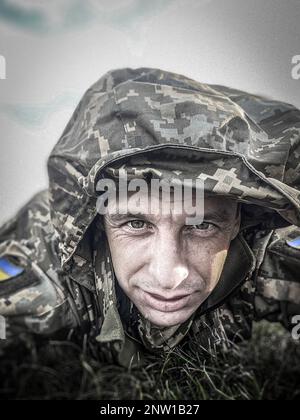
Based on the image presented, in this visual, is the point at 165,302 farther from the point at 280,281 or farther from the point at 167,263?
the point at 280,281

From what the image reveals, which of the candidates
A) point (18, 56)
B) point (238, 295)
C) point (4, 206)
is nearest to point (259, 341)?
point (238, 295)

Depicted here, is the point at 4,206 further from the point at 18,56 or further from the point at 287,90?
the point at 287,90

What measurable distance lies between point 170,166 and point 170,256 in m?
0.32

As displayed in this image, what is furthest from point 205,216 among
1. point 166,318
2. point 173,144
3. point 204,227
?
point 166,318

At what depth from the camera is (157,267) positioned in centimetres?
167

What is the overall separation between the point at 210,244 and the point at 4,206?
817mm

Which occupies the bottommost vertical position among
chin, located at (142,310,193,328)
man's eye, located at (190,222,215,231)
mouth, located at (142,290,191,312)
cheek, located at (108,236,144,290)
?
chin, located at (142,310,193,328)

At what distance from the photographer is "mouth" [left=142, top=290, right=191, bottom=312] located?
1.73 meters

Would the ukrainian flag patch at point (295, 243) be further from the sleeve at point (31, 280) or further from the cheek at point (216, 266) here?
the sleeve at point (31, 280)

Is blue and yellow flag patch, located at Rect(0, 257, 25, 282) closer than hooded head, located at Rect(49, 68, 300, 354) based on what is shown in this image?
No

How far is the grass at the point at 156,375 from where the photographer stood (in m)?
1.68

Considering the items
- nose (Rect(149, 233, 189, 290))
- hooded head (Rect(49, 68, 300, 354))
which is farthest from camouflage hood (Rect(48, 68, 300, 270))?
nose (Rect(149, 233, 189, 290))

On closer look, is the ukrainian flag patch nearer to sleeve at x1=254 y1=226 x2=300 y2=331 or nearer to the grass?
sleeve at x1=254 y1=226 x2=300 y2=331

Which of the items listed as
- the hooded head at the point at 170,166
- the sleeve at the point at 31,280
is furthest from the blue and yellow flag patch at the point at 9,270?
the hooded head at the point at 170,166
